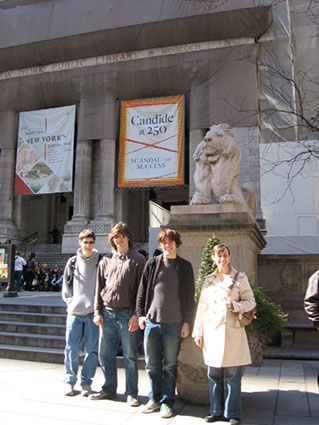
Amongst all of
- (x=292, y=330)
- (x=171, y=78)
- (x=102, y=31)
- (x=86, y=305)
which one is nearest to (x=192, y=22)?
(x=171, y=78)

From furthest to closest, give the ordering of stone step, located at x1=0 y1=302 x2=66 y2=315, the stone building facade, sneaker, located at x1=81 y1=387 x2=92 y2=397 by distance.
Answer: the stone building facade < stone step, located at x1=0 y1=302 x2=66 y2=315 < sneaker, located at x1=81 y1=387 x2=92 y2=397

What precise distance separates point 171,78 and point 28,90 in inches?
366

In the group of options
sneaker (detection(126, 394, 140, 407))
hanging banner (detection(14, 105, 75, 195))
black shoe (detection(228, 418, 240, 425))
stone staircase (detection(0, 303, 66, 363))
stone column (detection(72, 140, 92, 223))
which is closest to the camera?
black shoe (detection(228, 418, 240, 425))

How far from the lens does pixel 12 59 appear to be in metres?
26.8

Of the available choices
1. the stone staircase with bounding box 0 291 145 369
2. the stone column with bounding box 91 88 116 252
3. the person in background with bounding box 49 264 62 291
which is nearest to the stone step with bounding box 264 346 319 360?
the stone staircase with bounding box 0 291 145 369

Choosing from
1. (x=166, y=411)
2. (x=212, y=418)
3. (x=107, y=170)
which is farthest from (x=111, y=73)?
(x=212, y=418)

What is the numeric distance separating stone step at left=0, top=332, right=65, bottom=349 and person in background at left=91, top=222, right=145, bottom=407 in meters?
2.89

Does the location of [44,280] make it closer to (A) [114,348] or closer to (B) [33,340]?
(B) [33,340]

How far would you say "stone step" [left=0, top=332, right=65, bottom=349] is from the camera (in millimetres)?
7332

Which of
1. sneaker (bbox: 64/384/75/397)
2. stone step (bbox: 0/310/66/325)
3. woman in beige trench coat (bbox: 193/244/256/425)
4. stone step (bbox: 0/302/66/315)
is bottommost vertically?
sneaker (bbox: 64/384/75/397)

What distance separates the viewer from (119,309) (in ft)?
14.7

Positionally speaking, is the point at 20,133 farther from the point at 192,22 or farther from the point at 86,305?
the point at 86,305

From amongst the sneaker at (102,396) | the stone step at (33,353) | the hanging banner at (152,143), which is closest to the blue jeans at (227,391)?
the sneaker at (102,396)

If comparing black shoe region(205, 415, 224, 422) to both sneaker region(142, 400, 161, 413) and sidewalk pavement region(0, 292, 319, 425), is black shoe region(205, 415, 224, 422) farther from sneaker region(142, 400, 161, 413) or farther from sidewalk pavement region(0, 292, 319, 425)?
sneaker region(142, 400, 161, 413)
